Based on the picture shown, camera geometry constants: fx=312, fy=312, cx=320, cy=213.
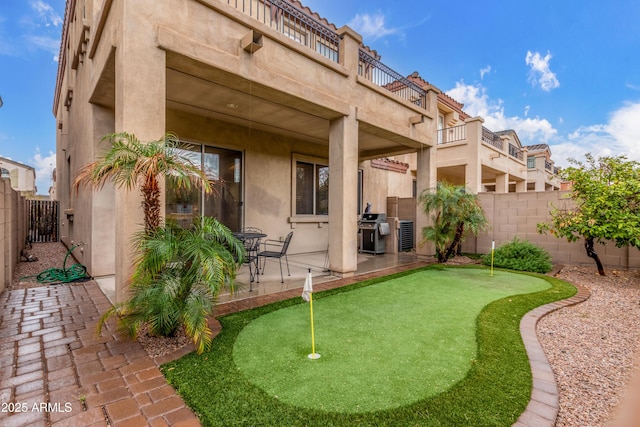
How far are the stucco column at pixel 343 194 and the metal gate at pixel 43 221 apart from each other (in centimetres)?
1221

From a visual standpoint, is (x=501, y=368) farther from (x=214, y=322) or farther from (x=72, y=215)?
(x=72, y=215)

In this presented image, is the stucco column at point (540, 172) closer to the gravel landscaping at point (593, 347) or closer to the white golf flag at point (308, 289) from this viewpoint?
the gravel landscaping at point (593, 347)

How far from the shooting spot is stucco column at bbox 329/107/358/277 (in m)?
6.34

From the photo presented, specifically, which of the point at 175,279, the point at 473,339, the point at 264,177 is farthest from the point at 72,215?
the point at 473,339

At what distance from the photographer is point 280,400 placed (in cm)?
236

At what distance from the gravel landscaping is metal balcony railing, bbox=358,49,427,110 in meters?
5.86

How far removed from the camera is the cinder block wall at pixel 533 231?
7172 mm

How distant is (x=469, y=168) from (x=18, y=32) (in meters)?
21.5

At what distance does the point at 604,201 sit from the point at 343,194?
5.16 meters

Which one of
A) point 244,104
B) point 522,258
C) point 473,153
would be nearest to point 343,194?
point 244,104

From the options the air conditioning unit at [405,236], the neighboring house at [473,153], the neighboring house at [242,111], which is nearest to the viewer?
the neighboring house at [242,111]

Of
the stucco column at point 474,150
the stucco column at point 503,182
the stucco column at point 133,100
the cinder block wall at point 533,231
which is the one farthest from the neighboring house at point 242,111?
the stucco column at point 503,182

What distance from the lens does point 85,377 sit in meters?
2.68

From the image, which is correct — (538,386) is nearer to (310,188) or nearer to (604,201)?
(604,201)
